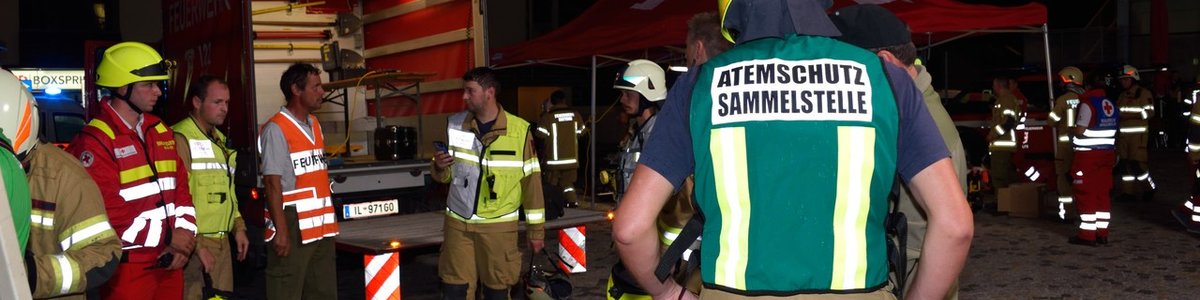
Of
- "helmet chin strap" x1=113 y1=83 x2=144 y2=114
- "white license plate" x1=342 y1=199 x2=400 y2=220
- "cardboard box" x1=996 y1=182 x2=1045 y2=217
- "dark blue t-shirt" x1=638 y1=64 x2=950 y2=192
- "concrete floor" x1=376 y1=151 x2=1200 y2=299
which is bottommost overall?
"concrete floor" x1=376 y1=151 x2=1200 y2=299

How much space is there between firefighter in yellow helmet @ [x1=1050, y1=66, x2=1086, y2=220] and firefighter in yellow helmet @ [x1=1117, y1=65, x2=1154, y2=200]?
2.23 meters

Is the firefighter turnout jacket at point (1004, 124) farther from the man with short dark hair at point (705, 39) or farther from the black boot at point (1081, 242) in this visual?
the man with short dark hair at point (705, 39)

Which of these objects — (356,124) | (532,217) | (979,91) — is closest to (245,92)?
(532,217)

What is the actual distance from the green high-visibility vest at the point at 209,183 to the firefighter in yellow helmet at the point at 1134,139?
11.3 metres

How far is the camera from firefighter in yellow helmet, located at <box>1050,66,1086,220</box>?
1192 cm

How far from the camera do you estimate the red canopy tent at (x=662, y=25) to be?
11.5 m

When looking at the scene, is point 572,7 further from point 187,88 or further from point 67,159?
point 67,159

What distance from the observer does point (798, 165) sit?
237 centimetres

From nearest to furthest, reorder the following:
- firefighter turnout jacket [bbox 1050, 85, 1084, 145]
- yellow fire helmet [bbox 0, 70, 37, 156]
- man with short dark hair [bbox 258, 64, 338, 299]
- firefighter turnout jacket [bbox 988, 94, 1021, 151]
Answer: yellow fire helmet [bbox 0, 70, 37, 156] → man with short dark hair [bbox 258, 64, 338, 299] → firefighter turnout jacket [bbox 1050, 85, 1084, 145] → firefighter turnout jacket [bbox 988, 94, 1021, 151]

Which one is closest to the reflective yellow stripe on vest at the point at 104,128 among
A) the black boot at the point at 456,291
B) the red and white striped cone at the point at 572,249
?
the black boot at the point at 456,291

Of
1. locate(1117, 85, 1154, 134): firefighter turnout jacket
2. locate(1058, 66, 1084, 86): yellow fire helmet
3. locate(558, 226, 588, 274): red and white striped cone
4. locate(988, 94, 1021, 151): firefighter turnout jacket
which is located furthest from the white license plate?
locate(1117, 85, 1154, 134): firefighter turnout jacket

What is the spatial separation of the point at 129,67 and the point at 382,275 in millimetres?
2159

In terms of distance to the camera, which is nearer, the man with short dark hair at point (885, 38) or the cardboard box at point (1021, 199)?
the man with short dark hair at point (885, 38)

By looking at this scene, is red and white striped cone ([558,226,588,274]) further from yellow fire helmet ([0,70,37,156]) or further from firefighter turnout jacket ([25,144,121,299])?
yellow fire helmet ([0,70,37,156])
